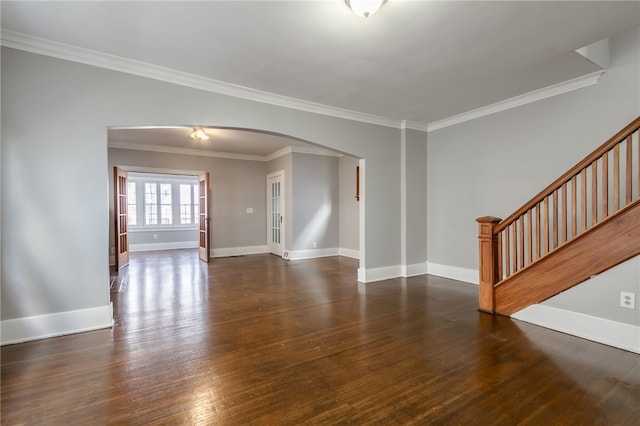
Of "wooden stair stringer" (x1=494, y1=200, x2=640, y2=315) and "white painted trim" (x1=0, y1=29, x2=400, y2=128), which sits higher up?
"white painted trim" (x1=0, y1=29, x2=400, y2=128)

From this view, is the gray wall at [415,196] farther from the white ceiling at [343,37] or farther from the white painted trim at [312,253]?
the white painted trim at [312,253]

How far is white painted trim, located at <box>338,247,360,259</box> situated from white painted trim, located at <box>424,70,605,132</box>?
10.7ft

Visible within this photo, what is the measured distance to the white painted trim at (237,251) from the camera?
7.51 metres

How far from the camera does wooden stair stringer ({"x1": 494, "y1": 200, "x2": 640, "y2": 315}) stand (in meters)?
2.41

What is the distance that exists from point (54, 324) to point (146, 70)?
2644 mm

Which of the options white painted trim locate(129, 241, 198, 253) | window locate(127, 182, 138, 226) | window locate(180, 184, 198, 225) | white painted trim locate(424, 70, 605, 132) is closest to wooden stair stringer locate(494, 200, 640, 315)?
white painted trim locate(424, 70, 605, 132)

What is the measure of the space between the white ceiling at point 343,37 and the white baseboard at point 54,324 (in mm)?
2516

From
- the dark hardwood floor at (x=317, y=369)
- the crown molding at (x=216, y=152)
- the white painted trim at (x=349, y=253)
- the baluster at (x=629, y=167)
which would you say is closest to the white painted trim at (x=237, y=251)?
the white painted trim at (x=349, y=253)

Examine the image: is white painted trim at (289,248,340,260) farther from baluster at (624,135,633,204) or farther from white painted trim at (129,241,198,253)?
baluster at (624,135,633,204)

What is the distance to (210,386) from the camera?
2014 millimetres

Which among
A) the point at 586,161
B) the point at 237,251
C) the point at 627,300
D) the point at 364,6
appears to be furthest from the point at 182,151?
the point at 627,300

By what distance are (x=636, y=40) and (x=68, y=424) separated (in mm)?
5471

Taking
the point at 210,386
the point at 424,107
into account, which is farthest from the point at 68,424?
the point at 424,107

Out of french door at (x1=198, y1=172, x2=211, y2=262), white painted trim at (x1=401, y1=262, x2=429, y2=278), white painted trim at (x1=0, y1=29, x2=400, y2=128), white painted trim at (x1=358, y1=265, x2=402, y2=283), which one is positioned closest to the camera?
white painted trim at (x1=0, y1=29, x2=400, y2=128)
